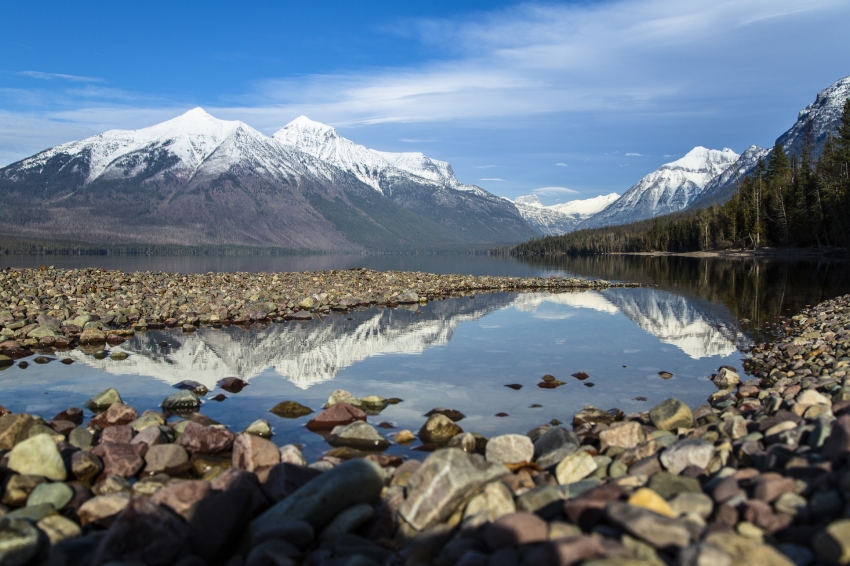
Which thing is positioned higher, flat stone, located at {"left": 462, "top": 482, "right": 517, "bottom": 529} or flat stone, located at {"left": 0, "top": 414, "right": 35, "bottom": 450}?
flat stone, located at {"left": 462, "top": 482, "right": 517, "bottom": 529}

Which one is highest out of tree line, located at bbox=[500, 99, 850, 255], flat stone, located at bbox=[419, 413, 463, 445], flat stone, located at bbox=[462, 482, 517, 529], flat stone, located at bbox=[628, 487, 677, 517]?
tree line, located at bbox=[500, 99, 850, 255]

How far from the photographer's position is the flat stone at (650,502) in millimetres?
5891

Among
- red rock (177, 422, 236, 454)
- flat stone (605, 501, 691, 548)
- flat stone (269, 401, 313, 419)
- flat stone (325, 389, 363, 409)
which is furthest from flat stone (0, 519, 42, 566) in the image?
flat stone (325, 389, 363, 409)

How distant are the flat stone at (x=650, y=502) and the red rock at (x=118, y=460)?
24.8 ft

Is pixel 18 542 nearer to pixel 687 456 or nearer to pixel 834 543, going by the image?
pixel 834 543

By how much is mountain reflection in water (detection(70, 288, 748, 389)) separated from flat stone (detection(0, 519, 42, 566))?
9.04 m

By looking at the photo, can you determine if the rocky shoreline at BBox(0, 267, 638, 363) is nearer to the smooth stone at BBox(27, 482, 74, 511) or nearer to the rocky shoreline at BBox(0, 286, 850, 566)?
the rocky shoreline at BBox(0, 286, 850, 566)

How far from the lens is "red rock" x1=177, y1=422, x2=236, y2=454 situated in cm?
1000

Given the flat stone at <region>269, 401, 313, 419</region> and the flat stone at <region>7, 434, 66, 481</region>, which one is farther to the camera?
the flat stone at <region>269, 401, 313, 419</region>

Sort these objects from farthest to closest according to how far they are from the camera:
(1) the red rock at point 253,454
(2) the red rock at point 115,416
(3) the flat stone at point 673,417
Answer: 1. (2) the red rock at point 115,416
2. (3) the flat stone at point 673,417
3. (1) the red rock at point 253,454

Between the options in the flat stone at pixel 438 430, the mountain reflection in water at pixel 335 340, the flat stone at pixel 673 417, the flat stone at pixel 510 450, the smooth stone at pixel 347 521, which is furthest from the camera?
the mountain reflection in water at pixel 335 340

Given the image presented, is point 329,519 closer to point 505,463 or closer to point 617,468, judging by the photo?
point 505,463

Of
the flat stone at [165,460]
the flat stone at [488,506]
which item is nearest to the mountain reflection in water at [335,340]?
the flat stone at [165,460]

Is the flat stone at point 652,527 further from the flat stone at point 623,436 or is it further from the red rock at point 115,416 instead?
the red rock at point 115,416
